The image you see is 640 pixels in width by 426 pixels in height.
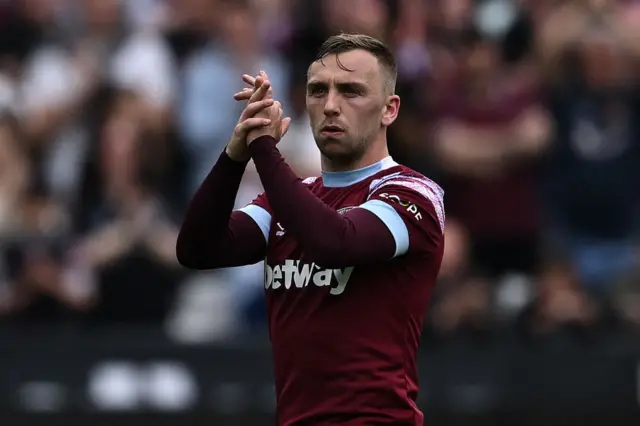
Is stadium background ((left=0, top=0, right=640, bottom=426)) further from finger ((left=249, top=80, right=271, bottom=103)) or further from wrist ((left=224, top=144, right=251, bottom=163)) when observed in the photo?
finger ((left=249, top=80, right=271, bottom=103))

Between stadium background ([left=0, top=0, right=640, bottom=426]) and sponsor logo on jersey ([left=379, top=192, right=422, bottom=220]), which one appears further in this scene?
stadium background ([left=0, top=0, right=640, bottom=426])

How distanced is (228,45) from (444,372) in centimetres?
333

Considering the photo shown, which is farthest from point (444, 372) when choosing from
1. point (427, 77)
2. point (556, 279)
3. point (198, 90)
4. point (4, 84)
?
point (4, 84)

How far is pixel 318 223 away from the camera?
444 cm

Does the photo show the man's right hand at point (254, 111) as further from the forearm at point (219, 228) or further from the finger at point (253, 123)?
the forearm at point (219, 228)

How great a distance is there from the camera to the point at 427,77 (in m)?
10.2

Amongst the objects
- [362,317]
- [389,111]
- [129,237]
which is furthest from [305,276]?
[129,237]

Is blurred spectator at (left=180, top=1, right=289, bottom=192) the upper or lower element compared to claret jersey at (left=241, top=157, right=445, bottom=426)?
upper

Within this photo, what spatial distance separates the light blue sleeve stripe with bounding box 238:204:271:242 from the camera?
5.07 metres

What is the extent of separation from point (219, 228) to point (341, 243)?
2.08 ft

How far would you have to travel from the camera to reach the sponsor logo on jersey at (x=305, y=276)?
4.73 meters

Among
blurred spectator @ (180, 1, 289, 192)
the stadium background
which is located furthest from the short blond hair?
blurred spectator @ (180, 1, 289, 192)

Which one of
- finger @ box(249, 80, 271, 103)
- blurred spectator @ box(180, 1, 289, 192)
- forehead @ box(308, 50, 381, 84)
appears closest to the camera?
finger @ box(249, 80, 271, 103)

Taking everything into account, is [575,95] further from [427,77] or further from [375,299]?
[375,299]
